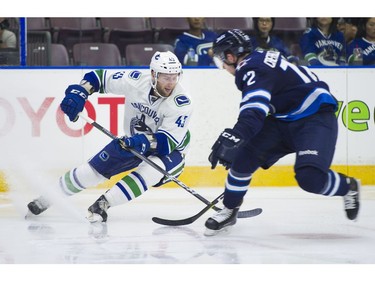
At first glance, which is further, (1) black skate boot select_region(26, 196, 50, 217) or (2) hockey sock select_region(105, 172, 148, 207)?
(1) black skate boot select_region(26, 196, 50, 217)

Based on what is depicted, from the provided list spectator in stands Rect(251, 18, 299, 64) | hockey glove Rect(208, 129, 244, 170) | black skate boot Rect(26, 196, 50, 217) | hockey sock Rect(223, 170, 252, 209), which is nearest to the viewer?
hockey glove Rect(208, 129, 244, 170)

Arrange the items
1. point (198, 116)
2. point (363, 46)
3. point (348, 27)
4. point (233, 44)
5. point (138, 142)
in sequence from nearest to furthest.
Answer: point (233, 44) → point (138, 142) → point (198, 116) → point (363, 46) → point (348, 27)

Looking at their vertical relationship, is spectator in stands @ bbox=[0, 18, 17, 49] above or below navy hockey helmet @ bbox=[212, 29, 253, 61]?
below

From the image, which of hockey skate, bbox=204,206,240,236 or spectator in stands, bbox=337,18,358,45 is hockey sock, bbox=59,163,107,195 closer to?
hockey skate, bbox=204,206,240,236

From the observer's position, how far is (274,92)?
398cm

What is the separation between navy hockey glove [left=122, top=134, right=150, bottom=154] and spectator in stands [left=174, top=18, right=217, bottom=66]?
80.8 inches

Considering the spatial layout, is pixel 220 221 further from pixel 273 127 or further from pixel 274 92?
pixel 274 92

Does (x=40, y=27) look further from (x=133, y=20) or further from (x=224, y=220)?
(x=224, y=220)

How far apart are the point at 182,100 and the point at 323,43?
2.30m

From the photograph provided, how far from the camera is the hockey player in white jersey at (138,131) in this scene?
177 inches

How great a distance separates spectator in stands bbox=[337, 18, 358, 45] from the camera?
663cm

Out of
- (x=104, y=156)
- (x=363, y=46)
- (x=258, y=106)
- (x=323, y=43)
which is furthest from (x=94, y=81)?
(x=363, y=46)

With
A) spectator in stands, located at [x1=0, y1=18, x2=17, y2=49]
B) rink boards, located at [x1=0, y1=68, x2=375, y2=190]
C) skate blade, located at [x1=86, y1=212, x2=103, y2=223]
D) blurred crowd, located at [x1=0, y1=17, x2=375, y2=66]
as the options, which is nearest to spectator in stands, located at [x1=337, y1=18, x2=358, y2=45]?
blurred crowd, located at [x1=0, y1=17, x2=375, y2=66]

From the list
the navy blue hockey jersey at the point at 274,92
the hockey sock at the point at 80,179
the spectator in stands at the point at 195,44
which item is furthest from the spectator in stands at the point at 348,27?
the hockey sock at the point at 80,179
